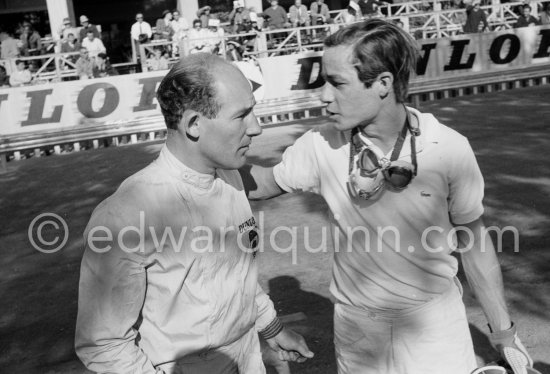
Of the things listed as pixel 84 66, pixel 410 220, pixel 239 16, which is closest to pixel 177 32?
pixel 239 16

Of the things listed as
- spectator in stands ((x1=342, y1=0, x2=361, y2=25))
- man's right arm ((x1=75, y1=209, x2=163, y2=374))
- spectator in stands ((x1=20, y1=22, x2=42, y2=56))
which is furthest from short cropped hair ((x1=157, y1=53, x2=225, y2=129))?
spectator in stands ((x1=20, y1=22, x2=42, y2=56))

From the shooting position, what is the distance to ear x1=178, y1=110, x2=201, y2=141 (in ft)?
8.58

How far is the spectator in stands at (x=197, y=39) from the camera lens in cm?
1834

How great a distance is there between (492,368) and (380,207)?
78 cm

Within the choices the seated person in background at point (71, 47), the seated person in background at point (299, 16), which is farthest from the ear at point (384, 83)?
the seated person in background at point (299, 16)

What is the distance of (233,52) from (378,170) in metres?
16.1

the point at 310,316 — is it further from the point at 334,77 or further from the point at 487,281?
the point at 334,77

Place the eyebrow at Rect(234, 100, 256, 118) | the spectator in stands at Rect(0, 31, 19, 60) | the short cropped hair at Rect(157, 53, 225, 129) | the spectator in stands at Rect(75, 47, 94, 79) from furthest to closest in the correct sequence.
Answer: the spectator in stands at Rect(0, 31, 19, 60) → the spectator in stands at Rect(75, 47, 94, 79) → the eyebrow at Rect(234, 100, 256, 118) → the short cropped hair at Rect(157, 53, 225, 129)

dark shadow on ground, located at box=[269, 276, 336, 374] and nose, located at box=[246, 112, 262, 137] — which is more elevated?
nose, located at box=[246, 112, 262, 137]

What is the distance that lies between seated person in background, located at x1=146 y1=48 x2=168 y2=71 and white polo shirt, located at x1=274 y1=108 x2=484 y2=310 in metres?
16.4

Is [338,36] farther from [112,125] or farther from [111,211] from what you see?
[112,125]

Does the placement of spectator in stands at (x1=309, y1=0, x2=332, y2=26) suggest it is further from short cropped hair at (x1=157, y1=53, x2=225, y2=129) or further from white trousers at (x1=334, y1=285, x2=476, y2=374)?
short cropped hair at (x1=157, y1=53, x2=225, y2=129)

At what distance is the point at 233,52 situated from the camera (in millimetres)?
18469

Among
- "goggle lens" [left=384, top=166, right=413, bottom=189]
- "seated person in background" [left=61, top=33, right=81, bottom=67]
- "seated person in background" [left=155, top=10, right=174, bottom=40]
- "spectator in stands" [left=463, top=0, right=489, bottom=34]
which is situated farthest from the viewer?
"seated person in background" [left=155, top=10, right=174, bottom=40]
